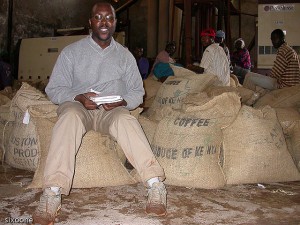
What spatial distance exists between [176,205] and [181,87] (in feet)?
3.96

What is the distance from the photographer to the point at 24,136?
222 cm

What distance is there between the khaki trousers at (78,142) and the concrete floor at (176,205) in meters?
0.15

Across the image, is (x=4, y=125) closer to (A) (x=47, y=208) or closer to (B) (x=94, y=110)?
(B) (x=94, y=110)

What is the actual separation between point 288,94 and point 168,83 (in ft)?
3.15

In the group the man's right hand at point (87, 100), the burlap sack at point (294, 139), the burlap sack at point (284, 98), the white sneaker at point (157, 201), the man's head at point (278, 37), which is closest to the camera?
the white sneaker at point (157, 201)

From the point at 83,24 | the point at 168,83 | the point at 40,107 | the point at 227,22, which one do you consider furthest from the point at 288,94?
the point at 83,24

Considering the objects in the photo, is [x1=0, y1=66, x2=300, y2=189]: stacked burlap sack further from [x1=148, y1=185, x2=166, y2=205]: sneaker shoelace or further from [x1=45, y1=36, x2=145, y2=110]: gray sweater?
[x1=148, y1=185, x2=166, y2=205]: sneaker shoelace

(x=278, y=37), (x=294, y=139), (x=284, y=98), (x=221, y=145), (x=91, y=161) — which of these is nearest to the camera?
(x=91, y=161)

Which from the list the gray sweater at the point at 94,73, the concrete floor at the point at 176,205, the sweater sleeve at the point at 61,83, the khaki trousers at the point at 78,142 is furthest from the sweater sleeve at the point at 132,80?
the concrete floor at the point at 176,205

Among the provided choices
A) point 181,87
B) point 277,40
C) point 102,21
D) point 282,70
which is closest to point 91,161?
point 102,21

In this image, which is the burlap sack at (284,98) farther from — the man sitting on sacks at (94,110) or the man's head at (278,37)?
the man sitting on sacks at (94,110)

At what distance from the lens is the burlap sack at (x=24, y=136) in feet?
7.14

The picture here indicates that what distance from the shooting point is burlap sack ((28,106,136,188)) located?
6.20ft

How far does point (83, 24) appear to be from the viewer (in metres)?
8.27
